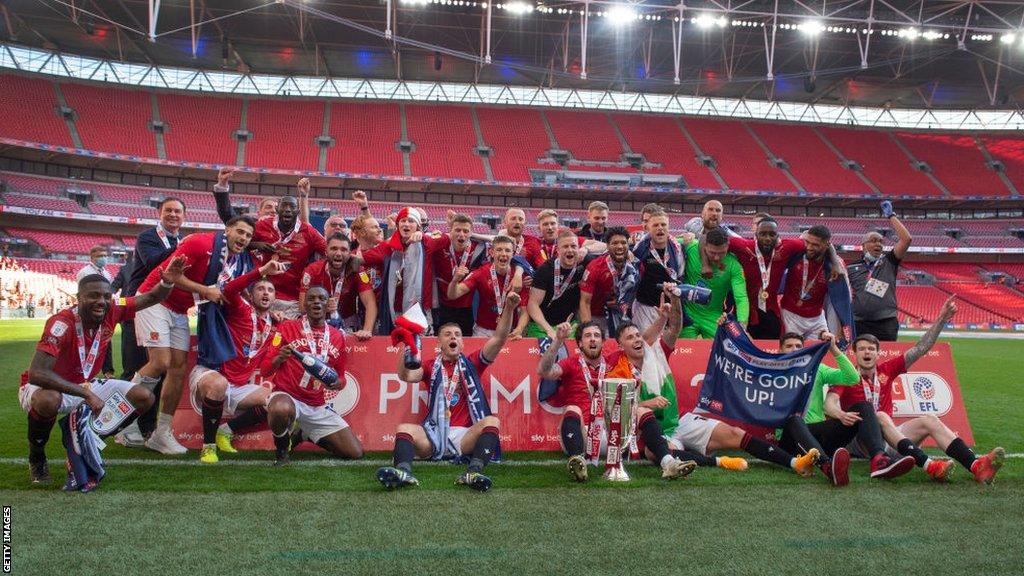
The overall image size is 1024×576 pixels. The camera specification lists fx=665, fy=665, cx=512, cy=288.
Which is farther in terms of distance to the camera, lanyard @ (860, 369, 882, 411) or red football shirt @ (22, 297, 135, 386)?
lanyard @ (860, 369, 882, 411)

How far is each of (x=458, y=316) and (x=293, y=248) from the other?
1830 millimetres

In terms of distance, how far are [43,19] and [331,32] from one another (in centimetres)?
1393

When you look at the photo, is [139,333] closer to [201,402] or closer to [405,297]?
[201,402]

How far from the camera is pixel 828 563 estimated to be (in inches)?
125

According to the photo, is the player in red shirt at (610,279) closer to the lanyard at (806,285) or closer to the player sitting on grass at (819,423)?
the player sitting on grass at (819,423)

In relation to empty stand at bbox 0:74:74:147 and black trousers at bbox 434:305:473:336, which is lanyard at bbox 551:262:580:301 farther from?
empty stand at bbox 0:74:74:147

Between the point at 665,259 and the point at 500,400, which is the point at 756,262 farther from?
the point at 500,400

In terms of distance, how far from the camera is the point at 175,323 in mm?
5844

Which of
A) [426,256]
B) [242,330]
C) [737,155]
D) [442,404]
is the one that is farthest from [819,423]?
[737,155]

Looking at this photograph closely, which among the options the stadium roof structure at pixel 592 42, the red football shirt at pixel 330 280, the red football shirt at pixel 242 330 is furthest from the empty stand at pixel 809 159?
the red football shirt at pixel 242 330

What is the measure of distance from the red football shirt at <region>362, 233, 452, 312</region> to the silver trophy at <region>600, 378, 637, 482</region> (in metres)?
2.63

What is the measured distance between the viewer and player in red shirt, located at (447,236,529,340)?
6.37 meters

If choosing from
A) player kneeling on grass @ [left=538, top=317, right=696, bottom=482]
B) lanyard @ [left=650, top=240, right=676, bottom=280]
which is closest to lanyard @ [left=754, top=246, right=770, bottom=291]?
lanyard @ [left=650, top=240, right=676, bottom=280]

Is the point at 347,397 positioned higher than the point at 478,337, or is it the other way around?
the point at 478,337
